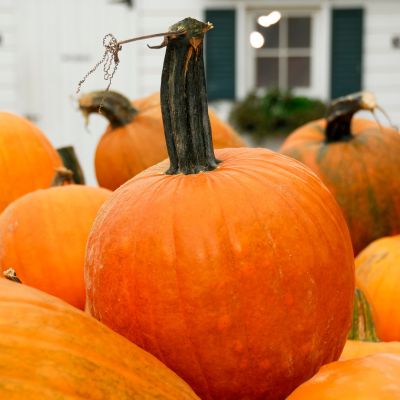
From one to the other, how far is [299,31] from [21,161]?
6.83 metres

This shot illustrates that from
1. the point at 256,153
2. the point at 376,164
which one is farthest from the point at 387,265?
the point at 256,153

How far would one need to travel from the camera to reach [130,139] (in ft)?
5.67

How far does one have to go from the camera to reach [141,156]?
1709 mm

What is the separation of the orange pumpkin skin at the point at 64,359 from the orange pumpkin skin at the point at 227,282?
4.0 inches

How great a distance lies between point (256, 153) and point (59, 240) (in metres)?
0.40

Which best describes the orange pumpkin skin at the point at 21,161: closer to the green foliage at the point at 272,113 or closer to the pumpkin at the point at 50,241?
the pumpkin at the point at 50,241

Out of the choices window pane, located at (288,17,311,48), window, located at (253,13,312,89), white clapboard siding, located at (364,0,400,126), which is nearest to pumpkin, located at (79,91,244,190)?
→ white clapboard siding, located at (364,0,400,126)

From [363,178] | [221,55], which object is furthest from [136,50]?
[363,178]

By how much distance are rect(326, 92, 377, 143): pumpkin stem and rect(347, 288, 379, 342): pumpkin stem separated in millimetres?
448

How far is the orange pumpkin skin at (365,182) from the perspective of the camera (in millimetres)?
1675

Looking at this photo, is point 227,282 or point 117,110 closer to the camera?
point 227,282

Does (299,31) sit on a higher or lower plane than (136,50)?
higher

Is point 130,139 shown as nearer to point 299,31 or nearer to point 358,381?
point 358,381

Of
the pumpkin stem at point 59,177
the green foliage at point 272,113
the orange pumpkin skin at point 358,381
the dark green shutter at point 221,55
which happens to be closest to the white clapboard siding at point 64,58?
the dark green shutter at point 221,55
